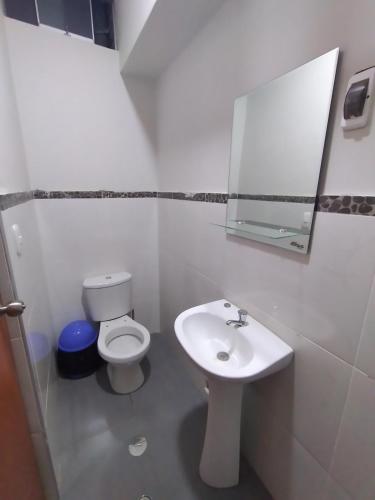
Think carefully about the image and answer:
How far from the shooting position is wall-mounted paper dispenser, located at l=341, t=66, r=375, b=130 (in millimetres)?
580

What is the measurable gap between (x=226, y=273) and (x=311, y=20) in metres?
0.99

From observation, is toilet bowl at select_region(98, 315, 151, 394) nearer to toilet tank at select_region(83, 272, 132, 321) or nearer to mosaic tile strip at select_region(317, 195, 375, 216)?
toilet tank at select_region(83, 272, 132, 321)

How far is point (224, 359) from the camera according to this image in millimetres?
1053

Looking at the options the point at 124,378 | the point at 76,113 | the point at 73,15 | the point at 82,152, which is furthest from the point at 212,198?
the point at 73,15

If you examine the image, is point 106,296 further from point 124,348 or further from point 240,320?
point 240,320

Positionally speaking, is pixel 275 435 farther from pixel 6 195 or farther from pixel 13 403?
pixel 6 195

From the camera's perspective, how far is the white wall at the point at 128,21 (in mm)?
1104

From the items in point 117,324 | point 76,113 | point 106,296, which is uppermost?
point 76,113

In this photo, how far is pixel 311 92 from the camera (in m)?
0.73

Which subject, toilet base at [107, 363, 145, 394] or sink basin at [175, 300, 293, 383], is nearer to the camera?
sink basin at [175, 300, 293, 383]

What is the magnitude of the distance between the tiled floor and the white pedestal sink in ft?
0.37

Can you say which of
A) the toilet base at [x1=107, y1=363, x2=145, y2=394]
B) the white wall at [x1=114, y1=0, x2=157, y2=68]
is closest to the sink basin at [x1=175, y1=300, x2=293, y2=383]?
the toilet base at [x1=107, y1=363, x2=145, y2=394]

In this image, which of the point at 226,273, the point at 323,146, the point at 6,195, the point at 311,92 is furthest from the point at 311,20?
the point at 6,195

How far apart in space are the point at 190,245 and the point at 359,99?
109cm
